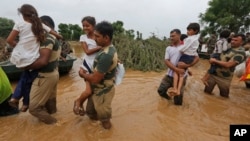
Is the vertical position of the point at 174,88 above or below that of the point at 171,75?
below

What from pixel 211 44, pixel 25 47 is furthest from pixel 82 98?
pixel 211 44

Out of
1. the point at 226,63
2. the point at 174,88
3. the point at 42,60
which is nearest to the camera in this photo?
the point at 42,60

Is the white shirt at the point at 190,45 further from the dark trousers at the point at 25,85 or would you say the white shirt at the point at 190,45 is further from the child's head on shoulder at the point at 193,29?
the dark trousers at the point at 25,85

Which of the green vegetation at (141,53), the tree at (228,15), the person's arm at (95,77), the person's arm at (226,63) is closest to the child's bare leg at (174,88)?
the person's arm at (226,63)

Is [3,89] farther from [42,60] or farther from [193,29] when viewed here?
[193,29]

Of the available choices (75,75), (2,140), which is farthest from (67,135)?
(75,75)

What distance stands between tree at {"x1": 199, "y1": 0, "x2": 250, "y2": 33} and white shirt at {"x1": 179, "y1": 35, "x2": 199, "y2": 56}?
64.7ft

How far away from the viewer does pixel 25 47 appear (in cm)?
410

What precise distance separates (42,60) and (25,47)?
308mm

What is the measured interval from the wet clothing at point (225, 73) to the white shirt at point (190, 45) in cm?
112

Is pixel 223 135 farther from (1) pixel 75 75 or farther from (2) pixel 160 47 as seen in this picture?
(2) pixel 160 47

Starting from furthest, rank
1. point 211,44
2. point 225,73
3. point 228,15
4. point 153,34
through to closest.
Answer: point 228,15 → point 211,44 → point 153,34 → point 225,73

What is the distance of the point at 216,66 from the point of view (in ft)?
22.0

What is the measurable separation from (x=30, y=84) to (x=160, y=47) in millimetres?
8587
